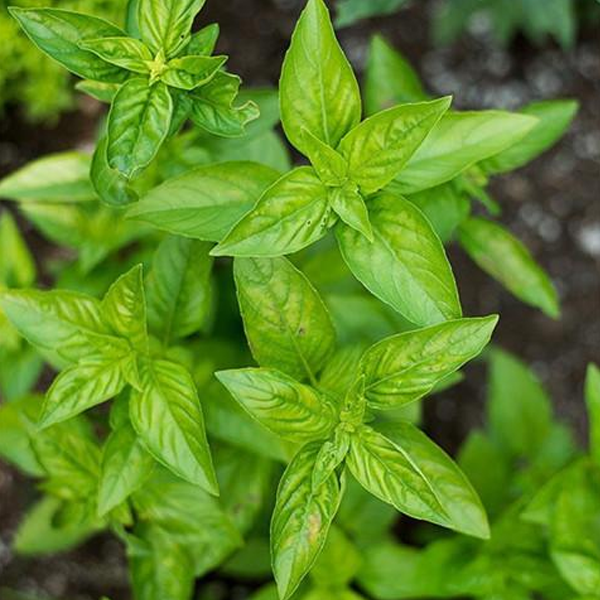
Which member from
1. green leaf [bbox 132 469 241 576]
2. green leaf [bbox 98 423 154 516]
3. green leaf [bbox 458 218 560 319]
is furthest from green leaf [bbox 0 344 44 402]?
green leaf [bbox 458 218 560 319]

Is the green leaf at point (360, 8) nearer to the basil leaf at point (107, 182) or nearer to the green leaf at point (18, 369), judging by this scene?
the basil leaf at point (107, 182)

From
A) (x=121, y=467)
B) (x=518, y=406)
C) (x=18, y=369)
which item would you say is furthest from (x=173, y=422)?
(x=518, y=406)

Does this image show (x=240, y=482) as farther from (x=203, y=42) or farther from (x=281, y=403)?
(x=203, y=42)

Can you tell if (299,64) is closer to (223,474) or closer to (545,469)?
(223,474)

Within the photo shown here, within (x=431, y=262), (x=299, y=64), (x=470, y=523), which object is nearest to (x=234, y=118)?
(x=299, y=64)

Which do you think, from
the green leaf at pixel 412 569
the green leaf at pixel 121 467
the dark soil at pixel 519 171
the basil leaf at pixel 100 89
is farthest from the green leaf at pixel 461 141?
the dark soil at pixel 519 171

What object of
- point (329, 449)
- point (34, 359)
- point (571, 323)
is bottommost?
point (571, 323)
